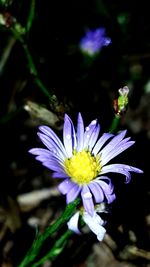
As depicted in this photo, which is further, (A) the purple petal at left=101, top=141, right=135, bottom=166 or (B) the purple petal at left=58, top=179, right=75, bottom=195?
(A) the purple petal at left=101, top=141, right=135, bottom=166

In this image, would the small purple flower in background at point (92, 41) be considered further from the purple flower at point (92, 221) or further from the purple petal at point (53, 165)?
the purple petal at point (53, 165)

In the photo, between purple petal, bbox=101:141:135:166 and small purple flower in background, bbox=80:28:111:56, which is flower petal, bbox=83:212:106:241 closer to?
purple petal, bbox=101:141:135:166

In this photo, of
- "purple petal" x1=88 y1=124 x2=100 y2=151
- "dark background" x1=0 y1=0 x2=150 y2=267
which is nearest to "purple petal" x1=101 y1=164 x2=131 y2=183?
"purple petal" x1=88 y1=124 x2=100 y2=151

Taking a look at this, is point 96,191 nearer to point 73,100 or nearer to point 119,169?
point 119,169

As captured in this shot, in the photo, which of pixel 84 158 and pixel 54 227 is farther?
pixel 84 158

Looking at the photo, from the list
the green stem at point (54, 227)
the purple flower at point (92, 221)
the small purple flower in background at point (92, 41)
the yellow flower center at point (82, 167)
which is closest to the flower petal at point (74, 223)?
the purple flower at point (92, 221)

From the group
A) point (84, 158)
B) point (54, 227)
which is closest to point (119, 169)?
point (84, 158)

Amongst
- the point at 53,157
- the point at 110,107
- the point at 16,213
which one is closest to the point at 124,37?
the point at 110,107

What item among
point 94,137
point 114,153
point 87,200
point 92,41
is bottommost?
point 87,200
